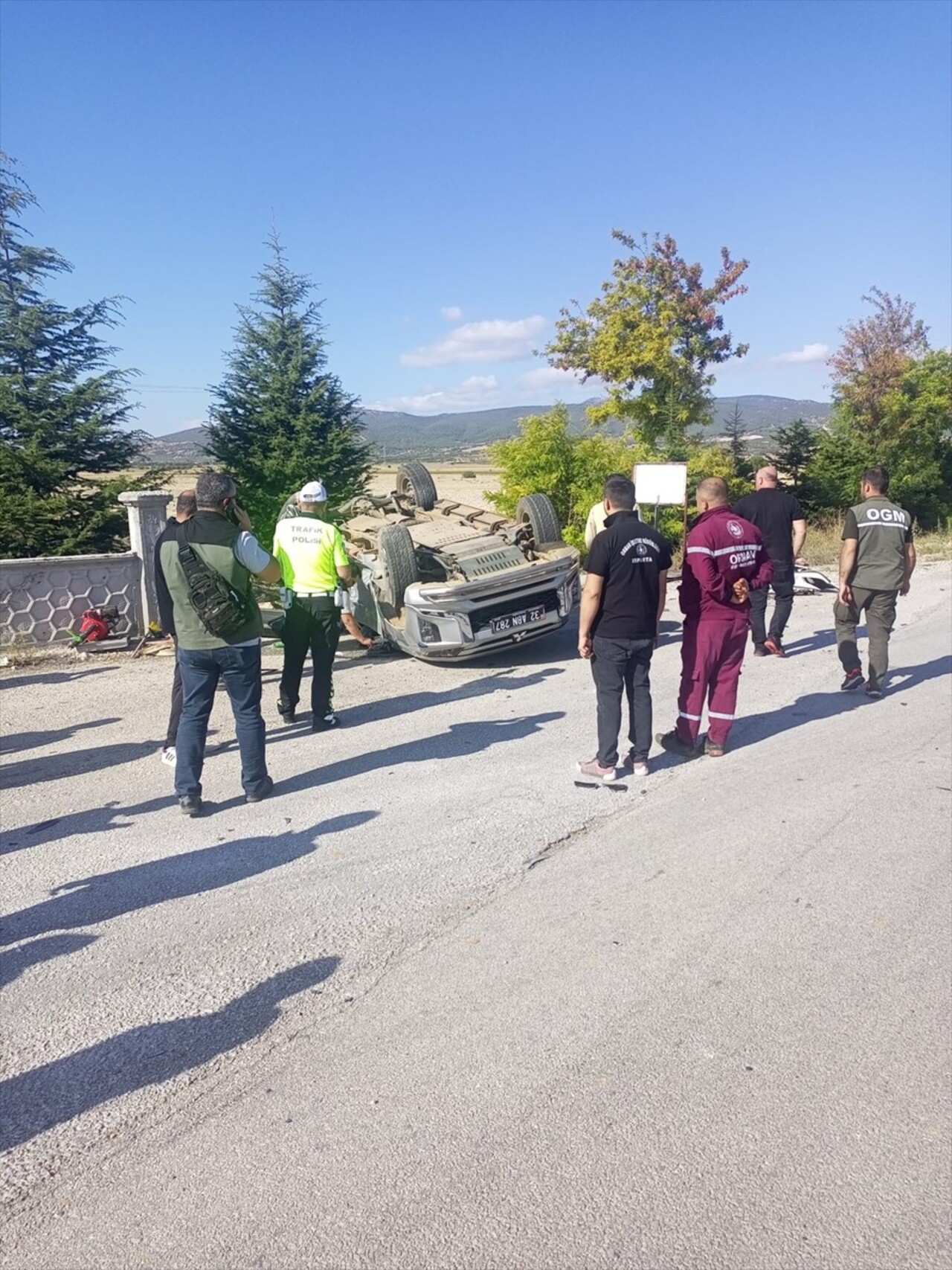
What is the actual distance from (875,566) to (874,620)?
449 mm

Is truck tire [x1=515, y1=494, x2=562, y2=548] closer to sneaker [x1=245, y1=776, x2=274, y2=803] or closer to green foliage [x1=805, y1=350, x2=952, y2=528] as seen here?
sneaker [x1=245, y1=776, x2=274, y2=803]

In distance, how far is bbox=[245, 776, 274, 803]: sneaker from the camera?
5586 mm

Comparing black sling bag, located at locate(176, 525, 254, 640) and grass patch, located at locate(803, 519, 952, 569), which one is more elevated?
black sling bag, located at locate(176, 525, 254, 640)

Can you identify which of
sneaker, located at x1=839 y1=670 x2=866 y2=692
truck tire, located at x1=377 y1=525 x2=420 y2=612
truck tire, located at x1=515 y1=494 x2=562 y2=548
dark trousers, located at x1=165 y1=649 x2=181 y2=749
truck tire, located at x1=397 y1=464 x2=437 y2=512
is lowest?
sneaker, located at x1=839 y1=670 x2=866 y2=692

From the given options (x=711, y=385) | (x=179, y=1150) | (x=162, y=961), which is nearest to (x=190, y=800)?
(x=162, y=961)

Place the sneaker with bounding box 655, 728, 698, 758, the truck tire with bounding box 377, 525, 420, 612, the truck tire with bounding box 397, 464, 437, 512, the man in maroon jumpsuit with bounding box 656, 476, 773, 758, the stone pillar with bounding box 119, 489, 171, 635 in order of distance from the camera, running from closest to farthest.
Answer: the man in maroon jumpsuit with bounding box 656, 476, 773, 758 < the sneaker with bounding box 655, 728, 698, 758 < the truck tire with bounding box 377, 525, 420, 612 < the stone pillar with bounding box 119, 489, 171, 635 < the truck tire with bounding box 397, 464, 437, 512

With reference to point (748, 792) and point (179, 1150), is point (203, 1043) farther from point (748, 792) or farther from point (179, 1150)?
point (748, 792)

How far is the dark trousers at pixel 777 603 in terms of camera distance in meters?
9.29

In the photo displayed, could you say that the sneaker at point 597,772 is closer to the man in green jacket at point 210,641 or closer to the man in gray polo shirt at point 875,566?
the man in green jacket at point 210,641

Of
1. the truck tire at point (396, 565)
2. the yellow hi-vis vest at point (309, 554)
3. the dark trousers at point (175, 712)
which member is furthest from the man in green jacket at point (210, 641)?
the truck tire at point (396, 565)

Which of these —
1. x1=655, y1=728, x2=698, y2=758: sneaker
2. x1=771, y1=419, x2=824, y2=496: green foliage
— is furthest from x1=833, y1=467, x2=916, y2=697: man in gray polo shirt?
x1=771, y1=419, x2=824, y2=496: green foliage

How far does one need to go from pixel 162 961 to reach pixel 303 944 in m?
0.57

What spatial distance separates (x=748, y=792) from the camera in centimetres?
563

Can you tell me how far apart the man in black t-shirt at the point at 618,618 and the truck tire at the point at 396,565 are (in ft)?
11.2
